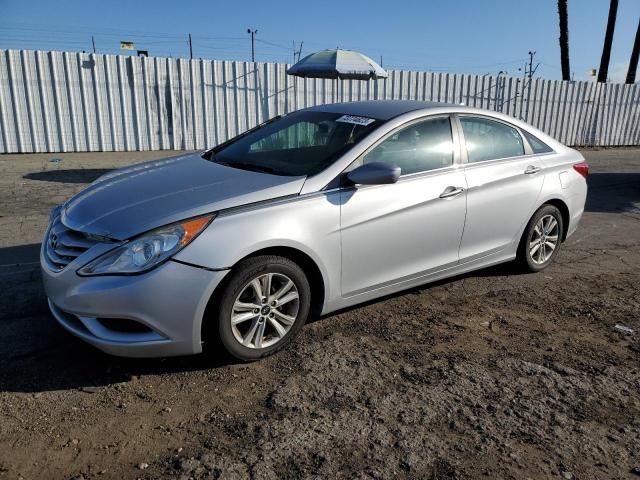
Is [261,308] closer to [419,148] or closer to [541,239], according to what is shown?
[419,148]

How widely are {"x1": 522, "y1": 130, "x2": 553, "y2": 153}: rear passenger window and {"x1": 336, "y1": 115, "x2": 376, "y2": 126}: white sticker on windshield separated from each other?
176 cm

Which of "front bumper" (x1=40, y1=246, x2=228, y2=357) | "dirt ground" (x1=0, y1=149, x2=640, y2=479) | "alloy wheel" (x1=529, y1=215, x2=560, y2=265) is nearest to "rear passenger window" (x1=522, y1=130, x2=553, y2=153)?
"alloy wheel" (x1=529, y1=215, x2=560, y2=265)

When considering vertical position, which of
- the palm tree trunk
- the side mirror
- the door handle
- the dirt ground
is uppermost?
the palm tree trunk

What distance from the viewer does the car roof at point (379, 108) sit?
13.6ft

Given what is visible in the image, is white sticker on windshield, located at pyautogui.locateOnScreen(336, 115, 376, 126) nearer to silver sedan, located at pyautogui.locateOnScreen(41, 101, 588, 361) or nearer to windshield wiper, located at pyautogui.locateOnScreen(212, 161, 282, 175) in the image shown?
silver sedan, located at pyautogui.locateOnScreen(41, 101, 588, 361)

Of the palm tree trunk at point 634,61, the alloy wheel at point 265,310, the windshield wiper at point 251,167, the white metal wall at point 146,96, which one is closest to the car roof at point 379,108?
the windshield wiper at point 251,167

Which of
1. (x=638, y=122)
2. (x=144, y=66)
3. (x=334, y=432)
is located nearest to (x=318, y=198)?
(x=334, y=432)

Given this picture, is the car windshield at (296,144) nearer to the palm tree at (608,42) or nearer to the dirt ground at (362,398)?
the dirt ground at (362,398)

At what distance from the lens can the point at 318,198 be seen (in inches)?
136

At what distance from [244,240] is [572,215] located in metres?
3.72

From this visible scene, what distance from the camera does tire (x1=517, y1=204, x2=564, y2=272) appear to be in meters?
4.94

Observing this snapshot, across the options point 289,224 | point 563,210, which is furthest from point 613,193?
point 289,224

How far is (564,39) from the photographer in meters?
24.8

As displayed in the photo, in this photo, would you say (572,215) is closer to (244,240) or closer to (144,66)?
(244,240)
